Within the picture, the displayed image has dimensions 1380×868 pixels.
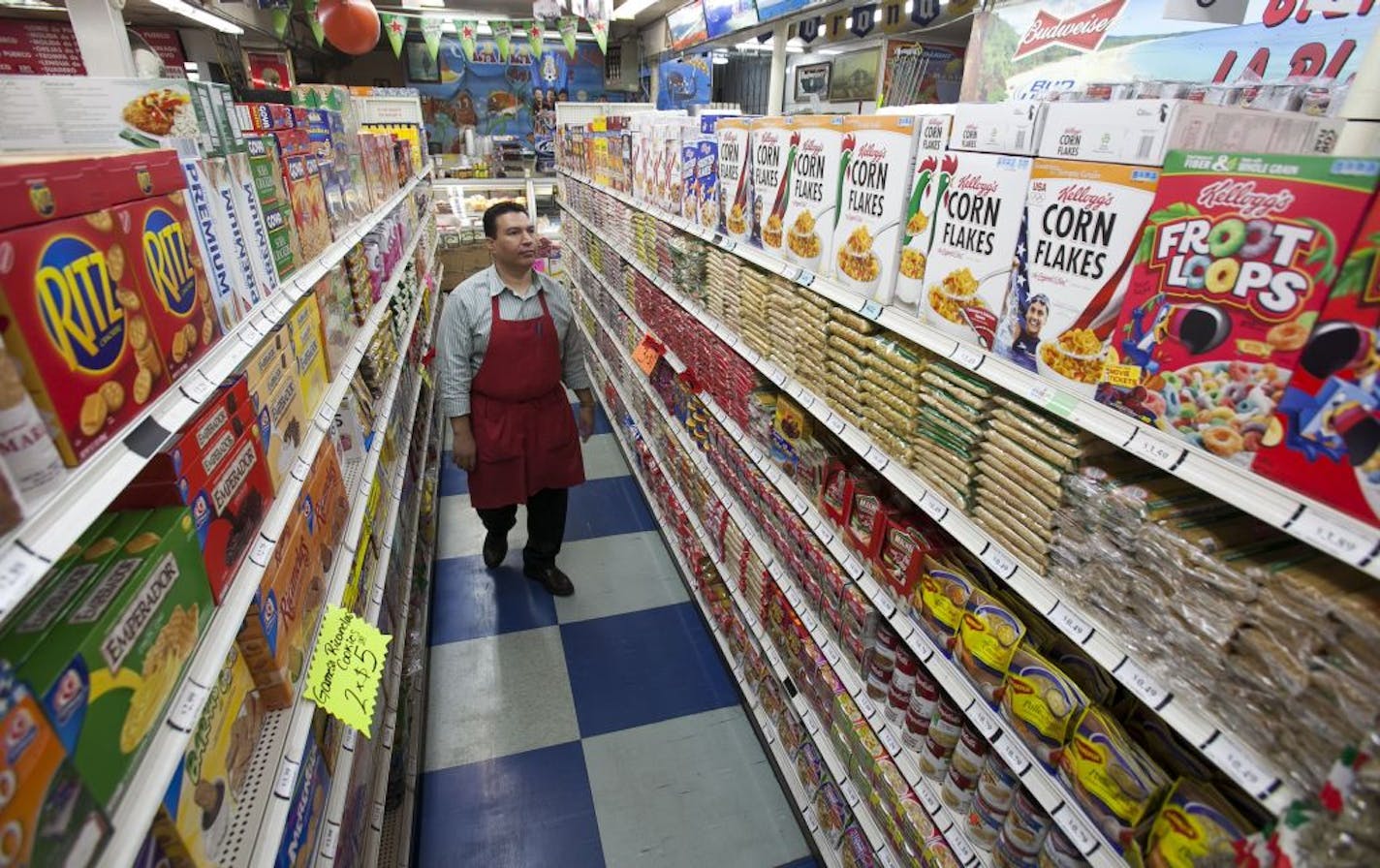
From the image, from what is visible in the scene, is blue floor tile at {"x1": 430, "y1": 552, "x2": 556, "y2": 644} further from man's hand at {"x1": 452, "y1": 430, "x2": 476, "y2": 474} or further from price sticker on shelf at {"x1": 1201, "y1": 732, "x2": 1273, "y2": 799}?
price sticker on shelf at {"x1": 1201, "y1": 732, "x2": 1273, "y2": 799}

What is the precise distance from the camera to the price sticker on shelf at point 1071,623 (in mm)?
1178

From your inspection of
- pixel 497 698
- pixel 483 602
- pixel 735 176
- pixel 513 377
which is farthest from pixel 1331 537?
pixel 483 602

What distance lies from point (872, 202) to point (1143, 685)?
3.74ft

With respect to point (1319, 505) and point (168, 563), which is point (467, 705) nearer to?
point (168, 563)

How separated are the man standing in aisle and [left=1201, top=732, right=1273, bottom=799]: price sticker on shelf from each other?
260 cm

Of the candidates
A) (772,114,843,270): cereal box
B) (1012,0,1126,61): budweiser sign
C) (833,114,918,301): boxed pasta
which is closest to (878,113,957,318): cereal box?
(833,114,918,301): boxed pasta

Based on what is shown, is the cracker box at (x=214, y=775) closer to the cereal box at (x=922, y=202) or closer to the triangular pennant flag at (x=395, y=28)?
the cereal box at (x=922, y=202)

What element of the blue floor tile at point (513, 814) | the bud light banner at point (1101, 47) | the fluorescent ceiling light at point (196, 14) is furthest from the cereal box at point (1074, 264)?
the fluorescent ceiling light at point (196, 14)

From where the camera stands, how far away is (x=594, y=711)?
2.96m

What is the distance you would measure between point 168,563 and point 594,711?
225cm

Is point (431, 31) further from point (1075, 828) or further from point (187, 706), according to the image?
point (1075, 828)

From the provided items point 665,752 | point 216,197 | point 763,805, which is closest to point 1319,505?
point 216,197

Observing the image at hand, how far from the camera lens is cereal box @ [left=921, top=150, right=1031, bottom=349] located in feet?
4.09

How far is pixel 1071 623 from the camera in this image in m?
1.21
